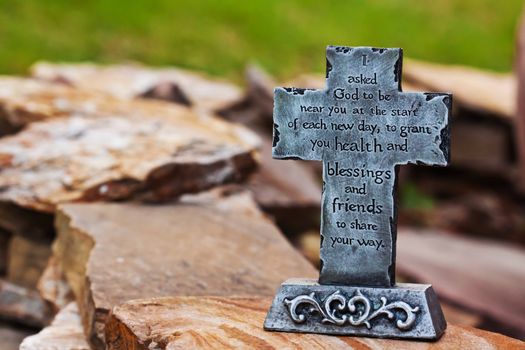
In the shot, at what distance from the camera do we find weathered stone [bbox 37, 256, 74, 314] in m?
4.79

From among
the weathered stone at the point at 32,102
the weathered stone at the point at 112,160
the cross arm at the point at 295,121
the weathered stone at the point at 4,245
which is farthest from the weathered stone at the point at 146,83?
the cross arm at the point at 295,121

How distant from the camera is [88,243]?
15.4ft

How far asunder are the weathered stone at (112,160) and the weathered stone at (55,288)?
36cm

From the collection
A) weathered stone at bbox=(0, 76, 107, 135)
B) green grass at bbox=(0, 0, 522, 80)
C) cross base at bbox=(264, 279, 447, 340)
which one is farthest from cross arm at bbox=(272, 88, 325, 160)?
green grass at bbox=(0, 0, 522, 80)

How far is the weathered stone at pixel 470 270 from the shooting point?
6.90 meters

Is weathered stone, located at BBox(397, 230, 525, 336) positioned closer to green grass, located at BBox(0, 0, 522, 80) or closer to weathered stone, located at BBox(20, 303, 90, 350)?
green grass, located at BBox(0, 0, 522, 80)

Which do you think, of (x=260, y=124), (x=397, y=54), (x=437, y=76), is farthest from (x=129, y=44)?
(x=397, y=54)

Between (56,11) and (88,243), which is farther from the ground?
(56,11)

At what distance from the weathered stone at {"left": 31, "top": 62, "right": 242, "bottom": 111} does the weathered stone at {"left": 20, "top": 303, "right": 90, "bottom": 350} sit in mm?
3200

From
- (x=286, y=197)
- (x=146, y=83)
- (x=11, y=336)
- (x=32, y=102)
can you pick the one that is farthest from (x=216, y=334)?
(x=146, y=83)

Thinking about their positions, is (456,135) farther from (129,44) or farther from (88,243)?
(88,243)

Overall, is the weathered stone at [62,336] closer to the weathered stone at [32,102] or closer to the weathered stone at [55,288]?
→ the weathered stone at [55,288]

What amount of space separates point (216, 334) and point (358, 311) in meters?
0.47

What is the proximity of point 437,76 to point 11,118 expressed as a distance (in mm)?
5564
